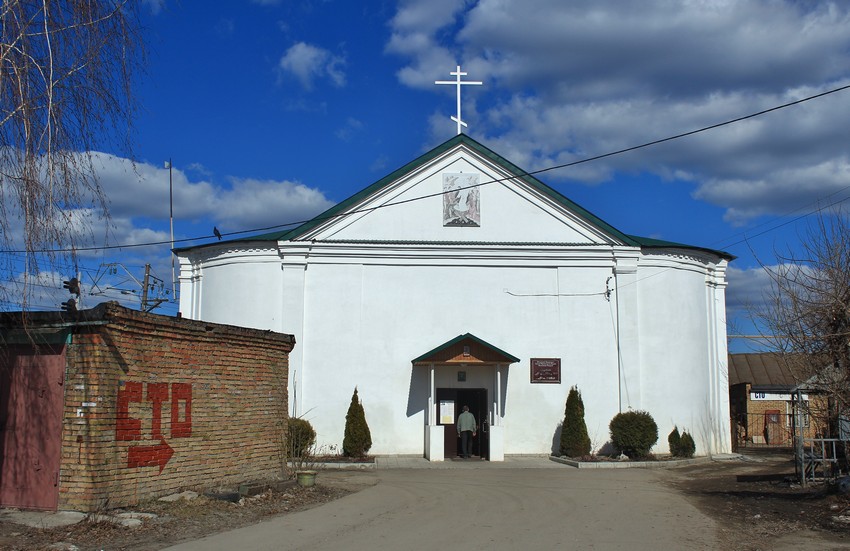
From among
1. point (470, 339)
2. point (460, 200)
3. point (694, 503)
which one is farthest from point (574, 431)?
point (694, 503)

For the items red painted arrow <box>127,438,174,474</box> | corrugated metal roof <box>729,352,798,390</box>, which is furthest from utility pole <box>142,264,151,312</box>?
corrugated metal roof <box>729,352,798,390</box>

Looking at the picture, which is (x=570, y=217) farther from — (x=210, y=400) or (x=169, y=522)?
(x=169, y=522)

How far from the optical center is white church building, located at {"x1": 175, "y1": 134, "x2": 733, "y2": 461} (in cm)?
2650

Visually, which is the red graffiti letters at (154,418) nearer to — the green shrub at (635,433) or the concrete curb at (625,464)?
the concrete curb at (625,464)

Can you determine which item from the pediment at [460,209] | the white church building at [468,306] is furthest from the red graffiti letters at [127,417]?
the pediment at [460,209]

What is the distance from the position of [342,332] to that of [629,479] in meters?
10.3

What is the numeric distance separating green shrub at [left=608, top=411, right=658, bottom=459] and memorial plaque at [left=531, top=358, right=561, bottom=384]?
2442 millimetres

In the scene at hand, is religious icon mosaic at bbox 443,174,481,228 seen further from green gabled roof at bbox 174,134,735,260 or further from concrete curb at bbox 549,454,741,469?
concrete curb at bbox 549,454,741,469

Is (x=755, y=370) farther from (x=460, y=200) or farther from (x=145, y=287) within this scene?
(x=145, y=287)

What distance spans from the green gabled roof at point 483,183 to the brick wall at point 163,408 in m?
9.79

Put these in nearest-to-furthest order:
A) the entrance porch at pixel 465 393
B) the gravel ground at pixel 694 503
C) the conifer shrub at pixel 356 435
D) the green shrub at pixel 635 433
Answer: the gravel ground at pixel 694 503
the conifer shrub at pixel 356 435
the green shrub at pixel 635 433
the entrance porch at pixel 465 393

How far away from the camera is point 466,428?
83.8 ft

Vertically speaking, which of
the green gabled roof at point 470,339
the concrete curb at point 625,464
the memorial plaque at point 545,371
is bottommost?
the concrete curb at point 625,464

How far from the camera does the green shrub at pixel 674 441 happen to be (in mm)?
26328
